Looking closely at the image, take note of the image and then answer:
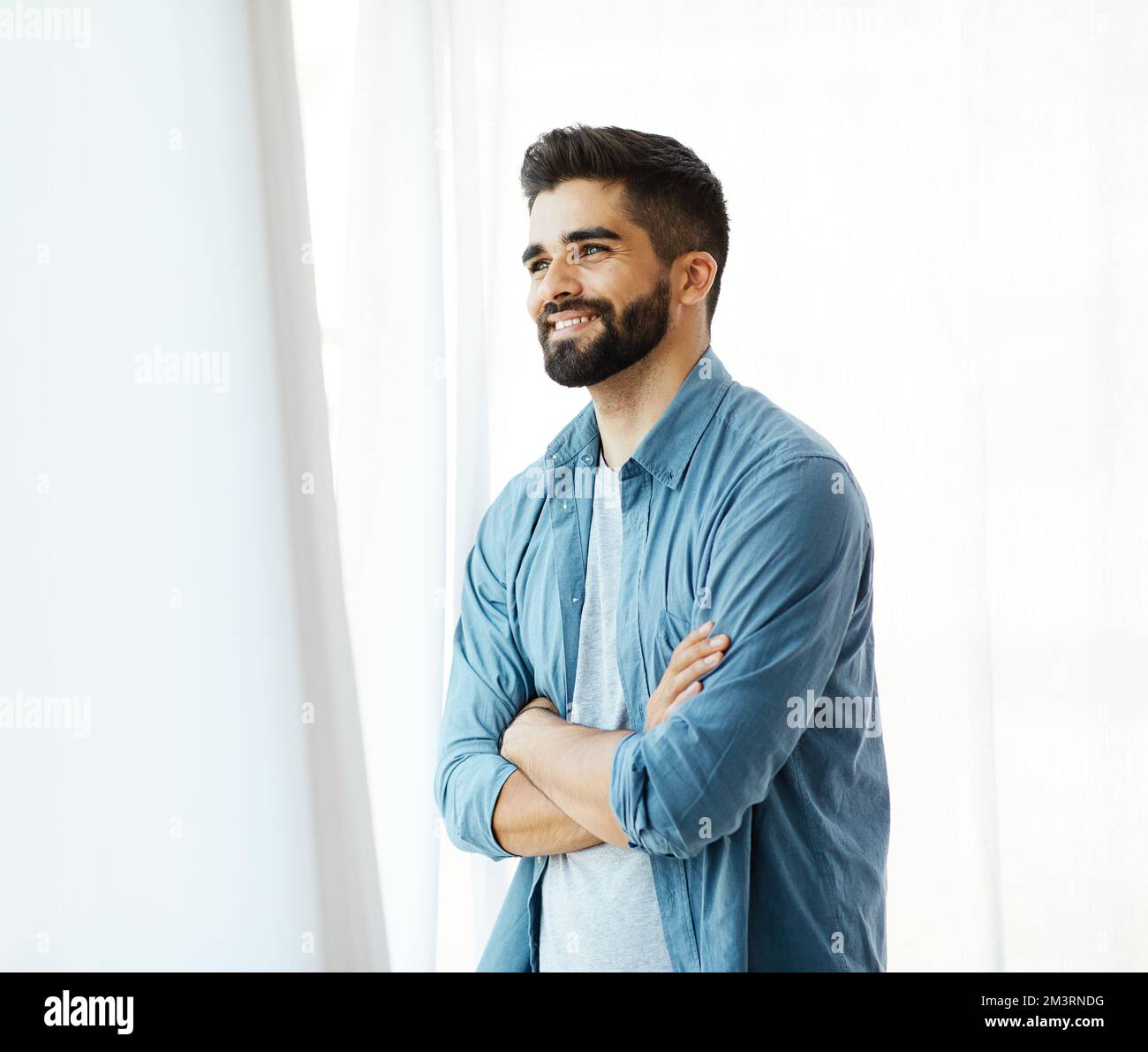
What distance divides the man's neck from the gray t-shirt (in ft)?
0.14

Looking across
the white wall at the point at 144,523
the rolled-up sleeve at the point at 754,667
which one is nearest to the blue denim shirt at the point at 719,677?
the rolled-up sleeve at the point at 754,667

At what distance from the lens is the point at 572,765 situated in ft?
3.60

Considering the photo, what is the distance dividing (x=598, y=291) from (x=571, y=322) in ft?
0.15

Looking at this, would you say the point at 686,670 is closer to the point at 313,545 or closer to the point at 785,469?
the point at 785,469

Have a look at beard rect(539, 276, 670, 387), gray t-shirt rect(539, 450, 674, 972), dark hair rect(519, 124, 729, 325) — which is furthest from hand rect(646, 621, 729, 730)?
dark hair rect(519, 124, 729, 325)

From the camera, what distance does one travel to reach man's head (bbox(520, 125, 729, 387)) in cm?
120

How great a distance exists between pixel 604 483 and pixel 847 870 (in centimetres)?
52

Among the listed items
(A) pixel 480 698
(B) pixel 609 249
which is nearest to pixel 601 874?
(A) pixel 480 698

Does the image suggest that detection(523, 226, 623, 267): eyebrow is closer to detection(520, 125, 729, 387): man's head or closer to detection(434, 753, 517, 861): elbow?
detection(520, 125, 729, 387): man's head

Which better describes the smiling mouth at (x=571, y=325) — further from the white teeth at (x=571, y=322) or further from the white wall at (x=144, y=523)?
the white wall at (x=144, y=523)

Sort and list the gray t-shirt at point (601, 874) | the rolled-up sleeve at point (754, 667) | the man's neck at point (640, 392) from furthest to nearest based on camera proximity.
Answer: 1. the man's neck at point (640, 392)
2. the gray t-shirt at point (601, 874)
3. the rolled-up sleeve at point (754, 667)

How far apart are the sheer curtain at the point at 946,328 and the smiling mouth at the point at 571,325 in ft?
0.70

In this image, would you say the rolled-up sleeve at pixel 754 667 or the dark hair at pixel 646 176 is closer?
the rolled-up sleeve at pixel 754 667

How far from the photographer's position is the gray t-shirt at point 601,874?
1116 mm
